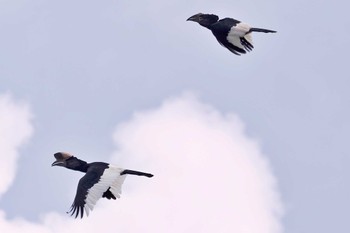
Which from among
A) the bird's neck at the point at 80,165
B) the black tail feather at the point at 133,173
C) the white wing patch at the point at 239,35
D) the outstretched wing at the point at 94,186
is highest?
the white wing patch at the point at 239,35

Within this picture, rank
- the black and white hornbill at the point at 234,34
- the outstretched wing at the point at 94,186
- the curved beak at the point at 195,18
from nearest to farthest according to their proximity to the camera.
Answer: the outstretched wing at the point at 94,186
the black and white hornbill at the point at 234,34
the curved beak at the point at 195,18

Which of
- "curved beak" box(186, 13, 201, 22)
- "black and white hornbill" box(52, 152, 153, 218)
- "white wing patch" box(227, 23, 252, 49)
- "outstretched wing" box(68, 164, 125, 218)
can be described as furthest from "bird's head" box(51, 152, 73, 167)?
"white wing patch" box(227, 23, 252, 49)

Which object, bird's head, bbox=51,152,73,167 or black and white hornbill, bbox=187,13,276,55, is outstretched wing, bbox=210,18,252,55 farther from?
bird's head, bbox=51,152,73,167

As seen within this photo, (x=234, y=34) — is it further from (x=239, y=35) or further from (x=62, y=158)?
(x=62, y=158)

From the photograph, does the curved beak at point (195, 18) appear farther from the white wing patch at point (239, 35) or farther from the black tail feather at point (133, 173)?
the black tail feather at point (133, 173)

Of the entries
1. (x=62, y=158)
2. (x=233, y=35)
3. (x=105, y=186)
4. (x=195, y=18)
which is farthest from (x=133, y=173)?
(x=195, y=18)

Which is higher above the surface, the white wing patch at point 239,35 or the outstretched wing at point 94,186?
the white wing patch at point 239,35

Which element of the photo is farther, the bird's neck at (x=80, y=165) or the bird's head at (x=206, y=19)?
the bird's head at (x=206, y=19)

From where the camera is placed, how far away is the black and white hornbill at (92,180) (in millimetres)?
62250

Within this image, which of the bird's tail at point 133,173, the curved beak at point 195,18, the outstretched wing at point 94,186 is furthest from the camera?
the curved beak at point 195,18

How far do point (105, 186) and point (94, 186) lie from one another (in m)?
0.70

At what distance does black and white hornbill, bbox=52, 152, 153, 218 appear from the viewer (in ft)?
204

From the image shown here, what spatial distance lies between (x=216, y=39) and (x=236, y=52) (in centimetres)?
183

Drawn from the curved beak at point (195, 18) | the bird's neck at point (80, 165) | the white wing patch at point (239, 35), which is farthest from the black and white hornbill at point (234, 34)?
the bird's neck at point (80, 165)
